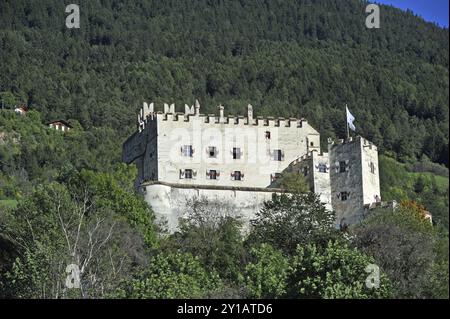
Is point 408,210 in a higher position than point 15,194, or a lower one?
lower

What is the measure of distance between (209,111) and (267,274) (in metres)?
92.1

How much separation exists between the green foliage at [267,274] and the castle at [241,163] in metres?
15.3

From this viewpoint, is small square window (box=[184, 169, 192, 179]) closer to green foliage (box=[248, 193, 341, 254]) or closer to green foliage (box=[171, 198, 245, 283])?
green foliage (box=[171, 198, 245, 283])

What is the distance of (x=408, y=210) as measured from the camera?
2707 inches

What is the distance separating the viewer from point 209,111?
13975 cm

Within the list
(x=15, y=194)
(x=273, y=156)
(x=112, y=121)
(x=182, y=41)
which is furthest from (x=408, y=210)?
(x=182, y=41)

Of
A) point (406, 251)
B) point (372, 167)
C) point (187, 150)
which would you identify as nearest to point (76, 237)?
point (406, 251)

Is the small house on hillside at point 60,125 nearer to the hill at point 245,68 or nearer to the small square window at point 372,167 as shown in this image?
the hill at point 245,68

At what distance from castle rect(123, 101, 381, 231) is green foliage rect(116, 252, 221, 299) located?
53.5ft

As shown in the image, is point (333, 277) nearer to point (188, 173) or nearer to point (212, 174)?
point (188, 173)

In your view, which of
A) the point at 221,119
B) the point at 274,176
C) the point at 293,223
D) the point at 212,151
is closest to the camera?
the point at 293,223

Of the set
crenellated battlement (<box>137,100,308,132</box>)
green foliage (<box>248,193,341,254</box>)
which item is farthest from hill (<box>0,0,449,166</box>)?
green foliage (<box>248,193,341,254</box>)
